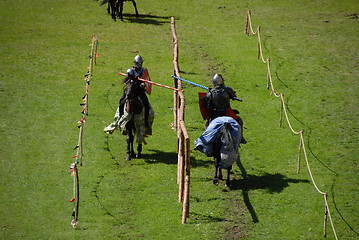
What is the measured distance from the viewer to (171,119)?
27312 millimetres

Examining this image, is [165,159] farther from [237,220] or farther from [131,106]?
[237,220]

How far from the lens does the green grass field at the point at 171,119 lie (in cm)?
1958

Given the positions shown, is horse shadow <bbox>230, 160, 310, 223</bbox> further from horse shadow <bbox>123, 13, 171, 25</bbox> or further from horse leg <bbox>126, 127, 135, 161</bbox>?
horse shadow <bbox>123, 13, 171, 25</bbox>

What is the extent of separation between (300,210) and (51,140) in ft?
33.5

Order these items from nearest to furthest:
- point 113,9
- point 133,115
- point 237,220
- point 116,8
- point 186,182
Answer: point 186,182
point 237,220
point 133,115
point 116,8
point 113,9

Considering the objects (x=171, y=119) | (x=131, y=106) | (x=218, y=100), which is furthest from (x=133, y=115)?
(x=171, y=119)

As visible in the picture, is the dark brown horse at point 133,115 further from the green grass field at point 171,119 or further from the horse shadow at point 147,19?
the horse shadow at point 147,19

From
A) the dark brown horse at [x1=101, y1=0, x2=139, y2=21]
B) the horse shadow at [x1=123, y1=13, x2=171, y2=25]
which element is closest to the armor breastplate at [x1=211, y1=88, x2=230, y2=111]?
the dark brown horse at [x1=101, y1=0, x2=139, y2=21]

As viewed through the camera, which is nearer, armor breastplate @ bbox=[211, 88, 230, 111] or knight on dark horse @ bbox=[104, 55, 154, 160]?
armor breastplate @ bbox=[211, 88, 230, 111]

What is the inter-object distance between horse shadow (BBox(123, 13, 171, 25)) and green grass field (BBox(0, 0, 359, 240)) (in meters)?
0.18

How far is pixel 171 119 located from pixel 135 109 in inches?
180

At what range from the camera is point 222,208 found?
66.1 ft

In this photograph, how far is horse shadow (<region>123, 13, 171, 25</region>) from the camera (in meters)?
38.7

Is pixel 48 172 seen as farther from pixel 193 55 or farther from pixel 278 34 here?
pixel 278 34
